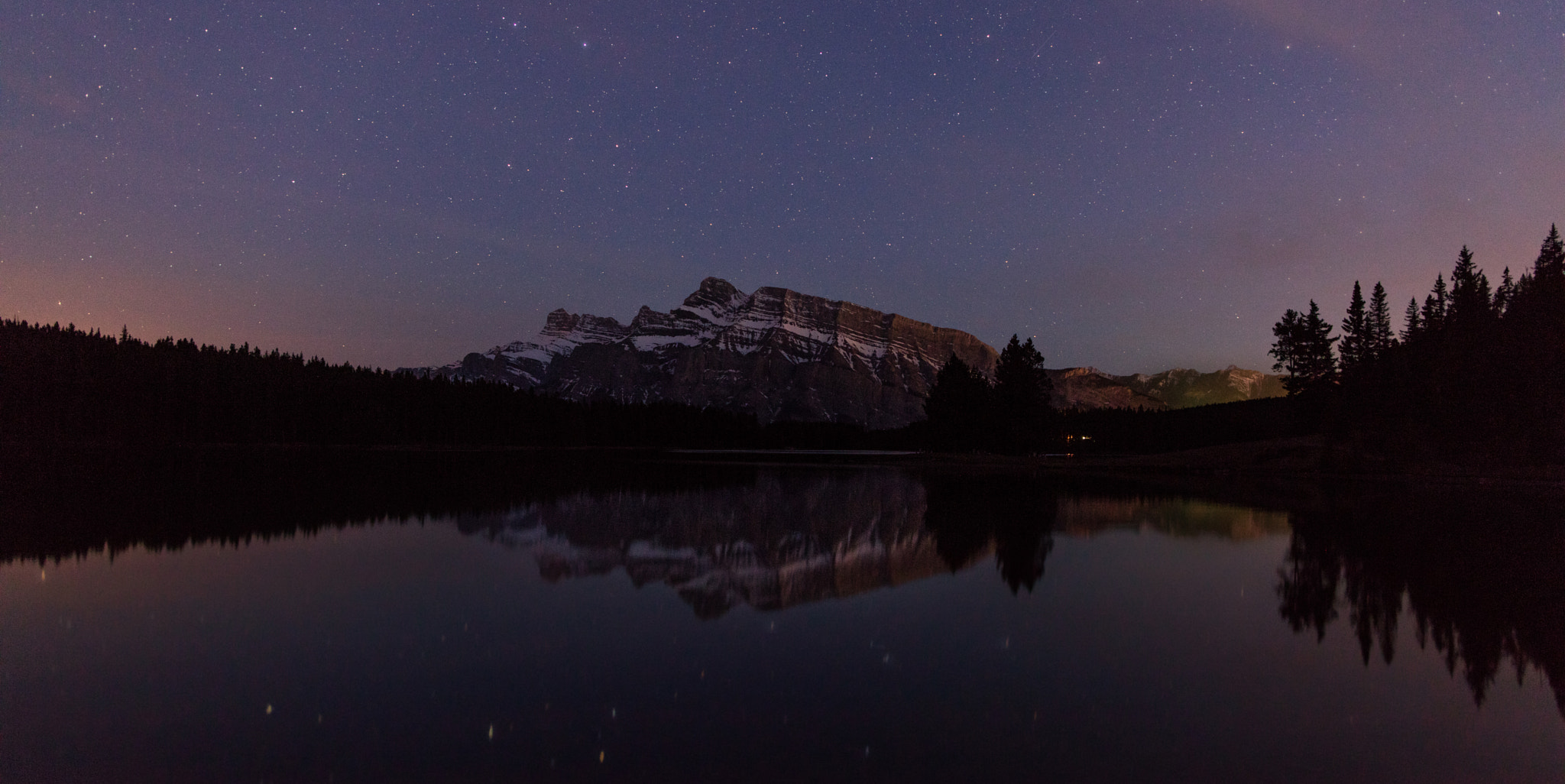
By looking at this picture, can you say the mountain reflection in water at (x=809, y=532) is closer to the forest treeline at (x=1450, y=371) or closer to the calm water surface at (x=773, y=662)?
the calm water surface at (x=773, y=662)

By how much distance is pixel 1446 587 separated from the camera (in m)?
16.9

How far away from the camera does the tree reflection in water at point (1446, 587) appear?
12.1 meters

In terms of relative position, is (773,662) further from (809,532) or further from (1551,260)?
(1551,260)

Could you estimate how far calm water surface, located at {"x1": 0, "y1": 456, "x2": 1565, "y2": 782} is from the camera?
25.8ft

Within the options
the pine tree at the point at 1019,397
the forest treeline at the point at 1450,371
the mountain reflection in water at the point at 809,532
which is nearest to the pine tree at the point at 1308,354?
the forest treeline at the point at 1450,371

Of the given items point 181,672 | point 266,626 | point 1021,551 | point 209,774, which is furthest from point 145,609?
point 1021,551

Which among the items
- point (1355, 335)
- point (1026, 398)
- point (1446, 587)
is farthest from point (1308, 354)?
point (1446, 587)

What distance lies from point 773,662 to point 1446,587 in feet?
53.2

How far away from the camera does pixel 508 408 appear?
176250mm

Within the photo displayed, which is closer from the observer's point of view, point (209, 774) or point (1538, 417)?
point (209, 774)

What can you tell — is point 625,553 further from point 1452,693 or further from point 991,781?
point 1452,693

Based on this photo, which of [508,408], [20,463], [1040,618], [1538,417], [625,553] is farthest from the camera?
[508,408]

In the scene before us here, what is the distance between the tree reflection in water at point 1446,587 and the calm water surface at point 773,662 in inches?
4.6

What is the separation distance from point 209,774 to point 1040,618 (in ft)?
41.5
